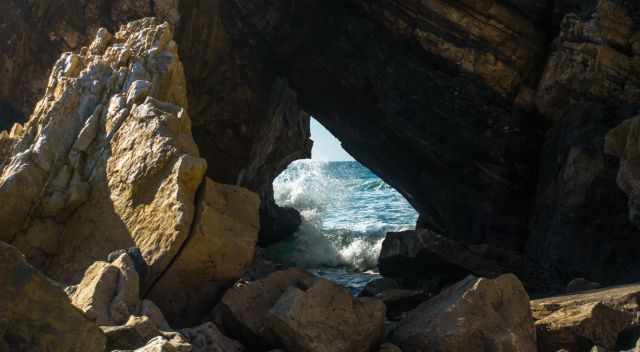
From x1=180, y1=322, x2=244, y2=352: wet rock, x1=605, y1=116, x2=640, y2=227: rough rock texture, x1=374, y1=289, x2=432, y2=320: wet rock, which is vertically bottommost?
x1=374, y1=289, x2=432, y2=320: wet rock

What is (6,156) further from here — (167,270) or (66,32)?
(66,32)

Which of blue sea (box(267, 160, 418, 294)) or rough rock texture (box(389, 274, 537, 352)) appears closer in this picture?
rough rock texture (box(389, 274, 537, 352))

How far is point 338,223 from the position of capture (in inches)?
1073

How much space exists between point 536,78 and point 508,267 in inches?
182

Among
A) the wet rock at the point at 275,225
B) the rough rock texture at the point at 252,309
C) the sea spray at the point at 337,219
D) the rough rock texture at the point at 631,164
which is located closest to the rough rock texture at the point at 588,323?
the rough rock texture at the point at 252,309

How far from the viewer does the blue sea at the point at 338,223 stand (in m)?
18.5

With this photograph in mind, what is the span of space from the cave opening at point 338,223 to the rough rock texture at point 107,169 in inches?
299

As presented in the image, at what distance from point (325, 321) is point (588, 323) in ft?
8.95

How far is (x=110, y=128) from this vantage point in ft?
23.2

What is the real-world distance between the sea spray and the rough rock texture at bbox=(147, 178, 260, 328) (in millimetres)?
11632

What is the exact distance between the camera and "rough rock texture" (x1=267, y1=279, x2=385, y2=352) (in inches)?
185

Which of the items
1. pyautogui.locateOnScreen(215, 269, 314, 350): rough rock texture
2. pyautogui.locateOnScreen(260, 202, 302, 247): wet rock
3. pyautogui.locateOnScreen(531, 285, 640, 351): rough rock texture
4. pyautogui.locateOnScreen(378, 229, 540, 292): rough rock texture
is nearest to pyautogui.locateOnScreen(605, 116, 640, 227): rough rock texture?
pyautogui.locateOnScreen(378, 229, 540, 292): rough rock texture

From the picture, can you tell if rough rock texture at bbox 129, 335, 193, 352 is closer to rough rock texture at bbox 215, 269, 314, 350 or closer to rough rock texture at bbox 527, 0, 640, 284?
rough rock texture at bbox 215, 269, 314, 350

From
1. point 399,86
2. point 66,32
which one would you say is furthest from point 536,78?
point 66,32
